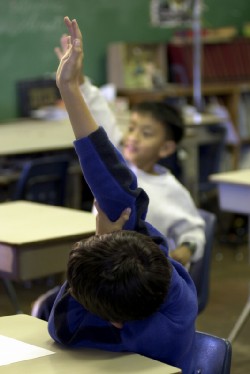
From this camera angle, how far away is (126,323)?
189 cm

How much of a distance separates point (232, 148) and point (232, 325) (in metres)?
2.97

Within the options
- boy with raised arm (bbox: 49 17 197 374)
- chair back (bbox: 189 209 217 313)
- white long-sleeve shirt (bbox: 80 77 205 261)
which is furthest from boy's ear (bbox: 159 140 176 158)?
boy with raised arm (bbox: 49 17 197 374)

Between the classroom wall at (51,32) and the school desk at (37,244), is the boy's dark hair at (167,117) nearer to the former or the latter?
the school desk at (37,244)

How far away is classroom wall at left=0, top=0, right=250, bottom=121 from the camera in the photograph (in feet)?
22.0

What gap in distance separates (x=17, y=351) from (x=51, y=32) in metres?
5.29

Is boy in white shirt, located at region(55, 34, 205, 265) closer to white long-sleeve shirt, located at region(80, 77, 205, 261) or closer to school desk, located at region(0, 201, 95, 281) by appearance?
white long-sleeve shirt, located at region(80, 77, 205, 261)

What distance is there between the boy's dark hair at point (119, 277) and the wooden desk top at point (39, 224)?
1353 mm

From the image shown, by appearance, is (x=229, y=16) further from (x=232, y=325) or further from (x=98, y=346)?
(x=98, y=346)

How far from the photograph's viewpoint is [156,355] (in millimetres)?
1915

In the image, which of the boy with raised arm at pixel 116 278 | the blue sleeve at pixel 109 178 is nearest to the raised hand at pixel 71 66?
the boy with raised arm at pixel 116 278

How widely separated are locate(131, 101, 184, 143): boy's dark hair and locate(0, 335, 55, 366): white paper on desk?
1785mm

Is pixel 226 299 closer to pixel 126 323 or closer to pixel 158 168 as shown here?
pixel 158 168

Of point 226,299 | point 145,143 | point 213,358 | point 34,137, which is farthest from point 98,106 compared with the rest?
point 34,137

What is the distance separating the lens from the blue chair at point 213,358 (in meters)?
2.04
